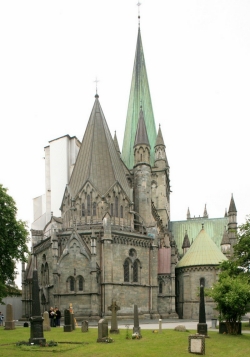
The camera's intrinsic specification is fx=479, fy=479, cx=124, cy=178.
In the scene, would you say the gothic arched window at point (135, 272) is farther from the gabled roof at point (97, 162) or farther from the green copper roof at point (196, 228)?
the green copper roof at point (196, 228)

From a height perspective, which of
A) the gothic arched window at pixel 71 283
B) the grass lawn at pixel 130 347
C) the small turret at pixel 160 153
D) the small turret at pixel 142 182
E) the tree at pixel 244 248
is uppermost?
the small turret at pixel 160 153

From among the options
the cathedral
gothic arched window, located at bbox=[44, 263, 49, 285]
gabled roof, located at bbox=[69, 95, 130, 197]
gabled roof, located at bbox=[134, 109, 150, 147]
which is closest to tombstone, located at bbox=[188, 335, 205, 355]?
the cathedral

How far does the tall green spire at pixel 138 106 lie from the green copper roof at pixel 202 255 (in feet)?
60.6

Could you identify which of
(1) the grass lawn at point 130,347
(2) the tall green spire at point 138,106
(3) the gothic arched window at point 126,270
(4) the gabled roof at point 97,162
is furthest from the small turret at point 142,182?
(1) the grass lawn at point 130,347

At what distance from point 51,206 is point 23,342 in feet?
132

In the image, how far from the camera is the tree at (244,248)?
3803 centimetres

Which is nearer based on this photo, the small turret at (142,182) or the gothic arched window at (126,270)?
the gothic arched window at (126,270)

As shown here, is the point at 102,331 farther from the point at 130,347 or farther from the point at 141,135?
the point at 141,135

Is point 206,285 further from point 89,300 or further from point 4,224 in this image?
point 4,224

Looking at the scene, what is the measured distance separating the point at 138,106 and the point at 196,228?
2178cm

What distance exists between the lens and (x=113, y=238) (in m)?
47.2

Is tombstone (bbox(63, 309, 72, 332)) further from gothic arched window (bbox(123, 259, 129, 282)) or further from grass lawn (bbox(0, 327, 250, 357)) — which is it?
gothic arched window (bbox(123, 259, 129, 282))

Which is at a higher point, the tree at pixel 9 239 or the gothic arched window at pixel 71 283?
the tree at pixel 9 239

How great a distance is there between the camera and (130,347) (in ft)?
65.8
